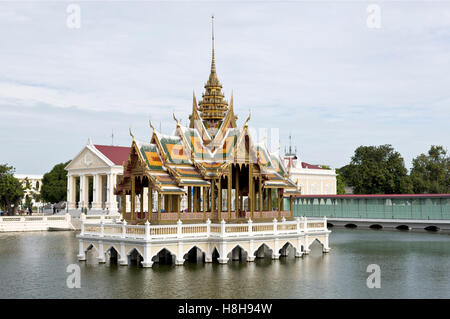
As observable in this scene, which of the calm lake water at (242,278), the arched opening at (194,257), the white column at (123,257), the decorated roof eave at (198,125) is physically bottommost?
the calm lake water at (242,278)

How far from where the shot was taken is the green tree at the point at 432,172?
88875mm

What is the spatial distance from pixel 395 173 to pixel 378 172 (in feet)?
13.3

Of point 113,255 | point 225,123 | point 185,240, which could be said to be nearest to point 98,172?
point 225,123

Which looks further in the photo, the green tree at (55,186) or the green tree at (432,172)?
the green tree at (55,186)

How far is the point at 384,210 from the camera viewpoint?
2574 inches

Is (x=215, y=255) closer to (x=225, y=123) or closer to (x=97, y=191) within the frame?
(x=225, y=123)

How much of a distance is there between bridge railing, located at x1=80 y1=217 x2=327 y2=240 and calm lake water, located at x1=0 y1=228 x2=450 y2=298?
63.1 inches

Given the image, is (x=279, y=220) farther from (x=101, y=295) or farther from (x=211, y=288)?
(x=101, y=295)

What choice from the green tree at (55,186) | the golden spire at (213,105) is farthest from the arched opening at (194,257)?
the green tree at (55,186)

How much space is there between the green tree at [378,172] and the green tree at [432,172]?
2311 millimetres

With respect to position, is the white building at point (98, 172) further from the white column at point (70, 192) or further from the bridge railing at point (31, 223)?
the bridge railing at point (31, 223)

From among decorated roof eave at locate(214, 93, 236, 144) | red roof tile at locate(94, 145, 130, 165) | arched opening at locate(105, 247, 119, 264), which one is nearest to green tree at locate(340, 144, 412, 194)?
red roof tile at locate(94, 145, 130, 165)
